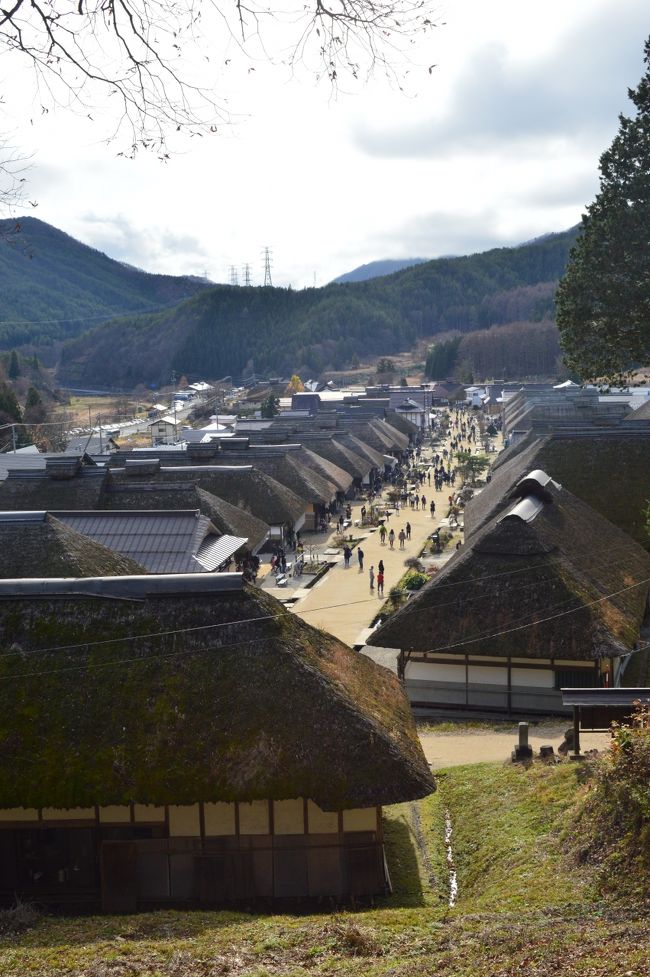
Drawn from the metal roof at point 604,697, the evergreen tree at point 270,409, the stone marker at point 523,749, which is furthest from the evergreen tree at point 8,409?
the metal roof at point 604,697

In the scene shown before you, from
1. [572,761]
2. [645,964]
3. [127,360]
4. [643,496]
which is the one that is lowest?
[572,761]

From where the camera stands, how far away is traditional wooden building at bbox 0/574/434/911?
12.4 m

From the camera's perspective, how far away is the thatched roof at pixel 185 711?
12.4 m

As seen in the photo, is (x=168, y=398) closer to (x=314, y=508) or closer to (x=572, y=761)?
(x=314, y=508)

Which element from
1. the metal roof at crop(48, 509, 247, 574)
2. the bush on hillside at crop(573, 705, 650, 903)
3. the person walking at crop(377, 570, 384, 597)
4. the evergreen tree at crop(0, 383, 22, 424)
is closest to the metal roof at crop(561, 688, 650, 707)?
the bush on hillside at crop(573, 705, 650, 903)

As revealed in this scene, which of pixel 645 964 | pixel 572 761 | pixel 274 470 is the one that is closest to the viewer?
pixel 645 964

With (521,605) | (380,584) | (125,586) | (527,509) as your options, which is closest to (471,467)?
(380,584)

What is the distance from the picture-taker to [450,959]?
880 centimetres

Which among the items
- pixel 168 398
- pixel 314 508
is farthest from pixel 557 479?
pixel 168 398

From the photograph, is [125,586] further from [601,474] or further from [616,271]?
[601,474]

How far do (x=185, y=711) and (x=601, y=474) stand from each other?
75.6 ft

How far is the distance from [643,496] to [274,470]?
19783 mm

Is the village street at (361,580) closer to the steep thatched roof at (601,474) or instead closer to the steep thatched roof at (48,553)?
the steep thatched roof at (601,474)

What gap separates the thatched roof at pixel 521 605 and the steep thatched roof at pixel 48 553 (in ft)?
21.0
